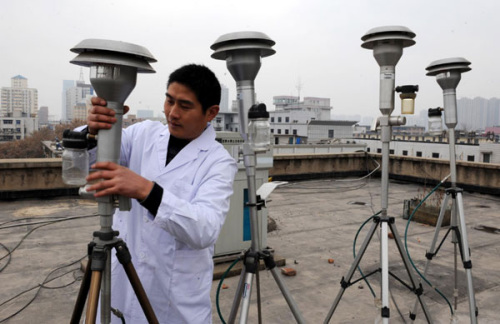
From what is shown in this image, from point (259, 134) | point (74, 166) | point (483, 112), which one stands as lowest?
point (74, 166)

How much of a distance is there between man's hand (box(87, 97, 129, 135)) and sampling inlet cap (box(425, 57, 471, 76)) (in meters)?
2.85

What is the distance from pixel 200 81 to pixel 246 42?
0.55 meters

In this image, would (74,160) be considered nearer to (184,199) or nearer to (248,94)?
(184,199)

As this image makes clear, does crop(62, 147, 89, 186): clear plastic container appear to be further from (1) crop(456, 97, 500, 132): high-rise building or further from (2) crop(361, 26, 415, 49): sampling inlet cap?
(1) crop(456, 97, 500, 132): high-rise building

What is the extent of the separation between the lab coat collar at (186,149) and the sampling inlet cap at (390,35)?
1.38 m

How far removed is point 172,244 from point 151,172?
0.34m

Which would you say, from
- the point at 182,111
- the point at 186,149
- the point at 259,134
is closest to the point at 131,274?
the point at 186,149

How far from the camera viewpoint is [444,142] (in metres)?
Answer: 36.4

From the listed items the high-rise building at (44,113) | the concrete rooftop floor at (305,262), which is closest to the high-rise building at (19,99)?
the high-rise building at (44,113)

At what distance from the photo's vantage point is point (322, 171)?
38.0ft

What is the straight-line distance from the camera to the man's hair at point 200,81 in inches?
64.3

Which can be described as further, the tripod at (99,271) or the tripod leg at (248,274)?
the tripod leg at (248,274)

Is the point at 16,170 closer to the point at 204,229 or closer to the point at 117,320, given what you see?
the point at 117,320

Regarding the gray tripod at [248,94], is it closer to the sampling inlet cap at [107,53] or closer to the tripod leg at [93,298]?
the sampling inlet cap at [107,53]
